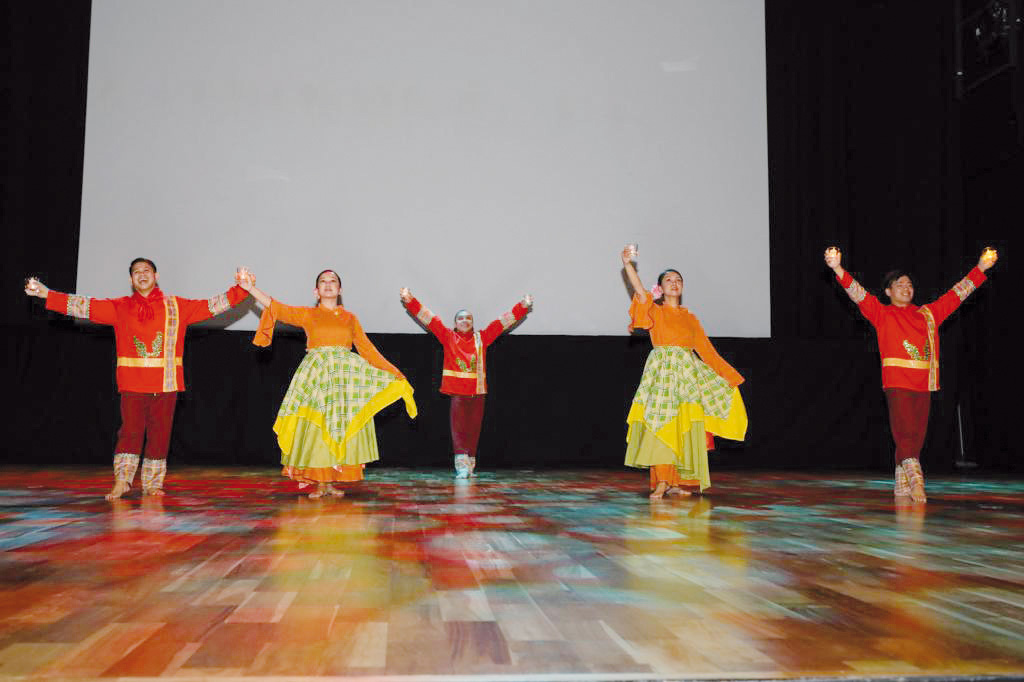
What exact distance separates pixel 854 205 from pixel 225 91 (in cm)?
555

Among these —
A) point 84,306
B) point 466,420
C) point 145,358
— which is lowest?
point 466,420

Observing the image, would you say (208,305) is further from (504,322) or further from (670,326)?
(670,326)

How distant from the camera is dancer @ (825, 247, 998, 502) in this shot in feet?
13.8

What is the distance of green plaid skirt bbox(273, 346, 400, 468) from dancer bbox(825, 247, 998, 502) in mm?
2608

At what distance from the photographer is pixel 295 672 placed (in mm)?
1245

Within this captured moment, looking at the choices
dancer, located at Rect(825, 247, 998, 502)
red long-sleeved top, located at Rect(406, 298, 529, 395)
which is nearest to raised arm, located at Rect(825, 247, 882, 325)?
dancer, located at Rect(825, 247, 998, 502)

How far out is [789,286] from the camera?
7.11 meters

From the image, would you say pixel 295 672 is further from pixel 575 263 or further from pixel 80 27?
pixel 80 27

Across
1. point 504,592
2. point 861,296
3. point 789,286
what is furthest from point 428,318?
point 504,592

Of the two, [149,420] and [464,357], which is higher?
[464,357]

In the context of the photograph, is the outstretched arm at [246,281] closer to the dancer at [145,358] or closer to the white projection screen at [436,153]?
the dancer at [145,358]

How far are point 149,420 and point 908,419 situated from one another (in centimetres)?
406

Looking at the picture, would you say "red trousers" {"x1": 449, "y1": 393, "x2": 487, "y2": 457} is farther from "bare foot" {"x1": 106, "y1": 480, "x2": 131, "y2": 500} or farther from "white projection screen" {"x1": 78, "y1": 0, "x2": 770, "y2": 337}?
"bare foot" {"x1": 106, "y1": 480, "x2": 131, "y2": 500}

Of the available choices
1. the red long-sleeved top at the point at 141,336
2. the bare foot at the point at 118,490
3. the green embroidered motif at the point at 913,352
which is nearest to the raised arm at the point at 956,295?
the green embroidered motif at the point at 913,352
